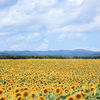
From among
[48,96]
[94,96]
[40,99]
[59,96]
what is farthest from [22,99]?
[94,96]

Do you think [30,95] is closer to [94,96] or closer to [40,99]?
[40,99]

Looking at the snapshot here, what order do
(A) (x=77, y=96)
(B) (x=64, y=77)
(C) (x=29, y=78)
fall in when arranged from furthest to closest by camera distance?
(B) (x=64, y=77), (C) (x=29, y=78), (A) (x=77, y=96)

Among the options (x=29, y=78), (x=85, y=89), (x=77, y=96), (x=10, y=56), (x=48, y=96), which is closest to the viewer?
(x=77, y=96)

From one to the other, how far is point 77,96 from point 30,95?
1.05 m

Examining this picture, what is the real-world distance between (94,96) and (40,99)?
4.45 feet

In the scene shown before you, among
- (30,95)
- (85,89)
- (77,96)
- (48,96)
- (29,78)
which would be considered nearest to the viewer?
(77,96)

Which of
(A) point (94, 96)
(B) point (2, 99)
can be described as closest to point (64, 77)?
(A) point (94, 96)

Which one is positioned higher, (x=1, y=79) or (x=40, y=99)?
(x=40, y=99)

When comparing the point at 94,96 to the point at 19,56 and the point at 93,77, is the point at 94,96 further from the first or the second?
the point at 19,56

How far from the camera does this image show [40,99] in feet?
9.23

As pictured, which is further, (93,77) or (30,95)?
(93,77)

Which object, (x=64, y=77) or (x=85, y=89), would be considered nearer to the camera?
(x=85, y=89)

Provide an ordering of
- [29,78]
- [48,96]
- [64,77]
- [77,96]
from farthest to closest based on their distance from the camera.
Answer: [64,77] < [29,78] < [48,96] < [77,96]

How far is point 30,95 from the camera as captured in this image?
3.06 m
